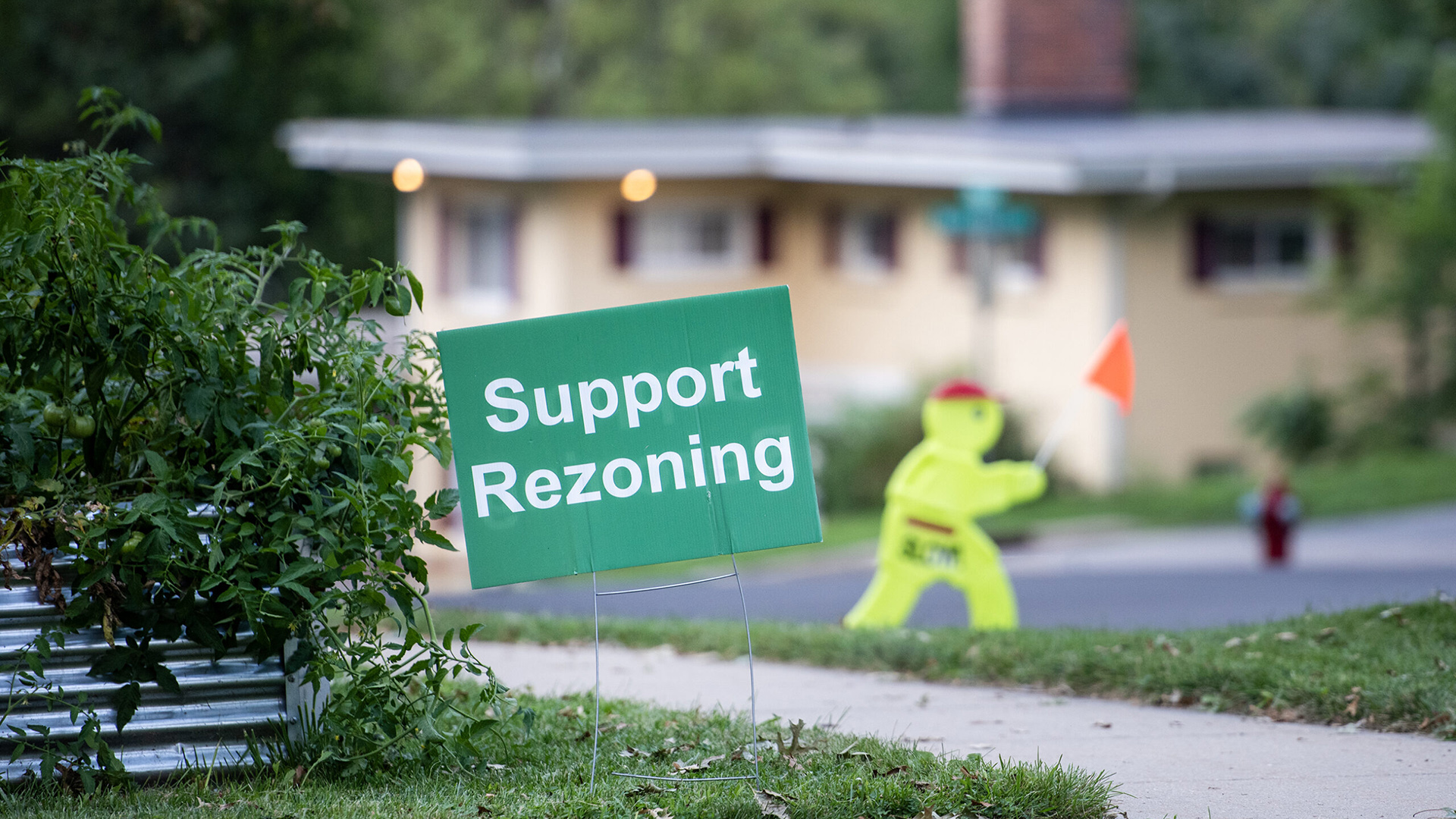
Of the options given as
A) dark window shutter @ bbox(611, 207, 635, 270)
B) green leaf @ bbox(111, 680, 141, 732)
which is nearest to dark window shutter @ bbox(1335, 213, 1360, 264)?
dark window shutter @ bbox(611, 207, 635, 270)

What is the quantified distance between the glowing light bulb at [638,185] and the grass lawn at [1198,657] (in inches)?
531

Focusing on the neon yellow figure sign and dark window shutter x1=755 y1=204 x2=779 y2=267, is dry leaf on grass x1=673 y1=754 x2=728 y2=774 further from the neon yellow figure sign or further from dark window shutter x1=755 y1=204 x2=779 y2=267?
dark window shutter x1=755 y1=204 x2=779 y2=267

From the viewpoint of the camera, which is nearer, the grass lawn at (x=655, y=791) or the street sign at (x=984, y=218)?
the grass lawn at (x=655, y=791)

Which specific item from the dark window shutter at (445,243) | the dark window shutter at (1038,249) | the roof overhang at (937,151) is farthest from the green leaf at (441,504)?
the dark window shutter at (445,243)

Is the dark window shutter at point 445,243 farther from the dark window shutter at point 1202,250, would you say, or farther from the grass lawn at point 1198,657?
the grass lawn at point 1198,657

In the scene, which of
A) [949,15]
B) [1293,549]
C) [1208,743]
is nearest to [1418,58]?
[949,15]

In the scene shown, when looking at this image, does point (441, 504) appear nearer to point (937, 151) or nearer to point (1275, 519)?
point (1275, 519)

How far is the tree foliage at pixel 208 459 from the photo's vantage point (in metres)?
4.60

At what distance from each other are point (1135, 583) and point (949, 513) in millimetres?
4322

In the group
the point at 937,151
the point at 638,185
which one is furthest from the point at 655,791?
the point at 638,185

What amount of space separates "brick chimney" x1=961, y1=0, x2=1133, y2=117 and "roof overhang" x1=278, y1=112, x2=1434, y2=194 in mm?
428

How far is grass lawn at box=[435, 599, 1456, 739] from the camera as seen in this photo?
5863 mm

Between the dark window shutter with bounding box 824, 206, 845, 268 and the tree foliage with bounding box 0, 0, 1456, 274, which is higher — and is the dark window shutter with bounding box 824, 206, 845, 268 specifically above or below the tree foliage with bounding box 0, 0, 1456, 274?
below

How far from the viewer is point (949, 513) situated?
9.32 metres
